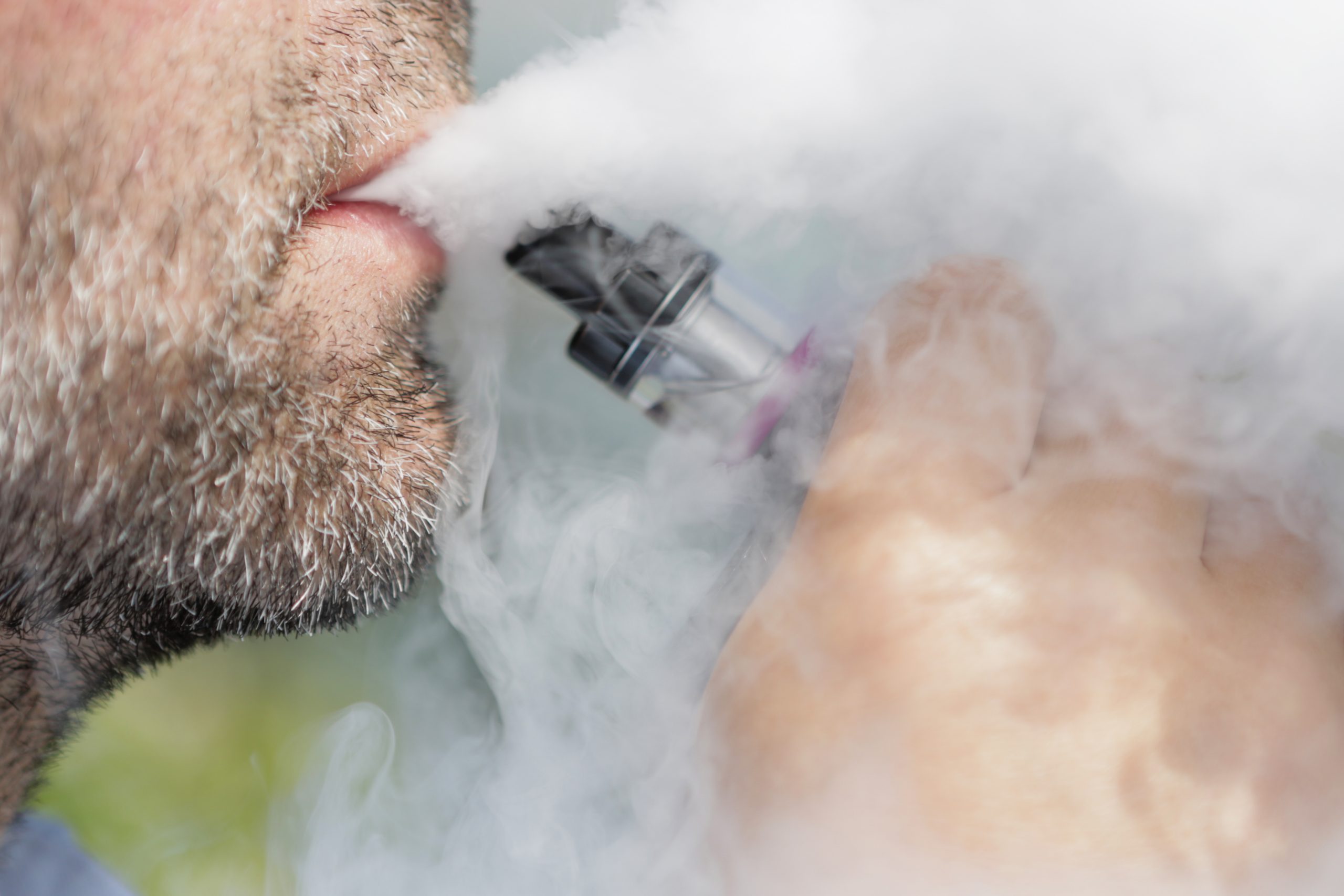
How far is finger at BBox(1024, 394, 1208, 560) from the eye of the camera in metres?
0.49

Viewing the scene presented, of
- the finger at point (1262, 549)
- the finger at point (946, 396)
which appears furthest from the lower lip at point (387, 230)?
the finger at point (1262, 549)

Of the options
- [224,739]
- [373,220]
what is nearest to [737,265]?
[373,220]

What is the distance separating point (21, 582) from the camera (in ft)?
1.65

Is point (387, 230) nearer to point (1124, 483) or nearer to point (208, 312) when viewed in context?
point (208, 312)

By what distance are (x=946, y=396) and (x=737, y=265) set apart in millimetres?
297

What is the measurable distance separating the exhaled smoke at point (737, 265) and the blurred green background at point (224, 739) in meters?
0.05

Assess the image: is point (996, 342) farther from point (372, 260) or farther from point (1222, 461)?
point (372, 260)

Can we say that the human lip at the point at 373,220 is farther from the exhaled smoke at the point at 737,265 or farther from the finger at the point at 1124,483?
the finger at the point at 1124,483

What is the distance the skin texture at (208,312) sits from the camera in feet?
1.41

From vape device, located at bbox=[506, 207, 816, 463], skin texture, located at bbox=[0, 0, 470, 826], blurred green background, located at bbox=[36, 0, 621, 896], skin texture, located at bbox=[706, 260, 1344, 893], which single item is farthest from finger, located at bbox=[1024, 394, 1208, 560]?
blurred green background, located at bbox=[36, 0, 621, 896]

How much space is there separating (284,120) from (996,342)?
494 millimetres

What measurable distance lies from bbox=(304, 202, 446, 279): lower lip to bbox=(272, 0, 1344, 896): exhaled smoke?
0.02 meters

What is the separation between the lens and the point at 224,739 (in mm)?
856

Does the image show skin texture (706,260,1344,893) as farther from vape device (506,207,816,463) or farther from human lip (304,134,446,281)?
human lip (304,134,446,281)
